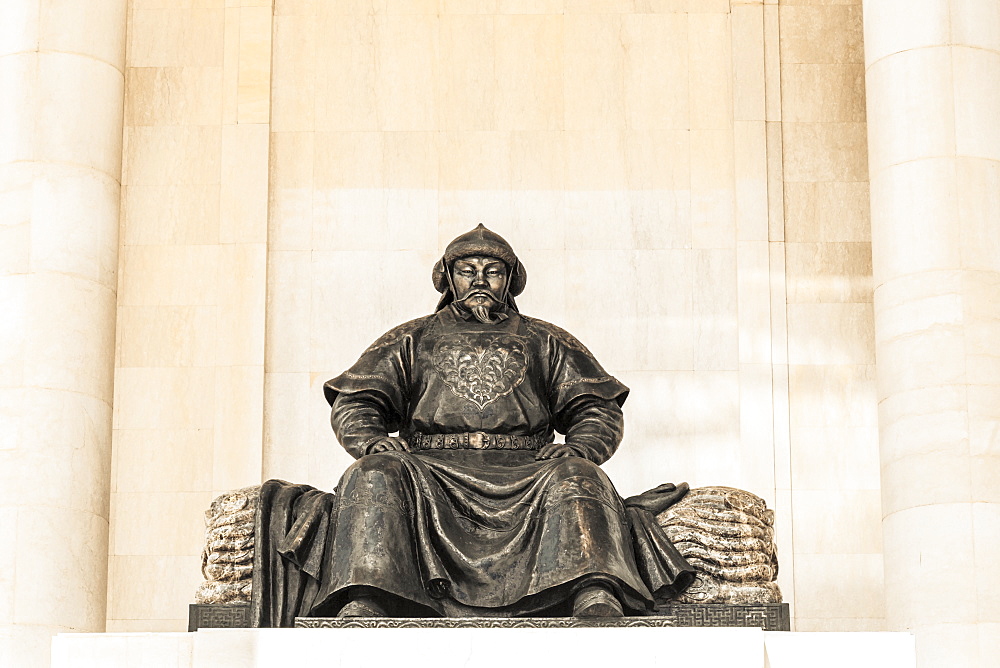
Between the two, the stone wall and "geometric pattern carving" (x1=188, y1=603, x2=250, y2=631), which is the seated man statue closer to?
"geometric pattern carving" (x1=188, y1=603, x2=250, y2=631)

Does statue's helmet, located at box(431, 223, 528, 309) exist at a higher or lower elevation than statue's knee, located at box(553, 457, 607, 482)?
higher

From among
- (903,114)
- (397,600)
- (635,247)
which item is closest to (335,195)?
(635,247)

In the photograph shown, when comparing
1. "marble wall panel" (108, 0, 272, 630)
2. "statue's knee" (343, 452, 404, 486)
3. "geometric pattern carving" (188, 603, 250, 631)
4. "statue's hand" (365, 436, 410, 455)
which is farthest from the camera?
"marble wall panel" (108, 0, 272, 630)

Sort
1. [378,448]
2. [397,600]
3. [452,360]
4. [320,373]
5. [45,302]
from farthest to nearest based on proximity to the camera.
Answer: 1. [320,373]
2. [45,302]
3. [452,360]
4. [378,448]
5. [397,600]

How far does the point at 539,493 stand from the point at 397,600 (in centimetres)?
87

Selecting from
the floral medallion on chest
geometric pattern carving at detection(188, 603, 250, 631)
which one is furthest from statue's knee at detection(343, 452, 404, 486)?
the floral medallion on chest

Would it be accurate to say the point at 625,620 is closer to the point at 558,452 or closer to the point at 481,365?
the point at 558,452

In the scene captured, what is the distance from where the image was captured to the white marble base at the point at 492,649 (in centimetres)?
814

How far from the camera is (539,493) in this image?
925cm

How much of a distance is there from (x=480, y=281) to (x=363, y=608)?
2.23 metres

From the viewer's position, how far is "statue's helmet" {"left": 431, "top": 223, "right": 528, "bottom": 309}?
33.9 feet

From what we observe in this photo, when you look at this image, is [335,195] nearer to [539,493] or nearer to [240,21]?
[240,21]

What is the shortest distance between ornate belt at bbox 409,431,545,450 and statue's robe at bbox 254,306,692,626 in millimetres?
10

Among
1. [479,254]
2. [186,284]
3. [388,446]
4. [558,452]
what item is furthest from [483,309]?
[186,284]
